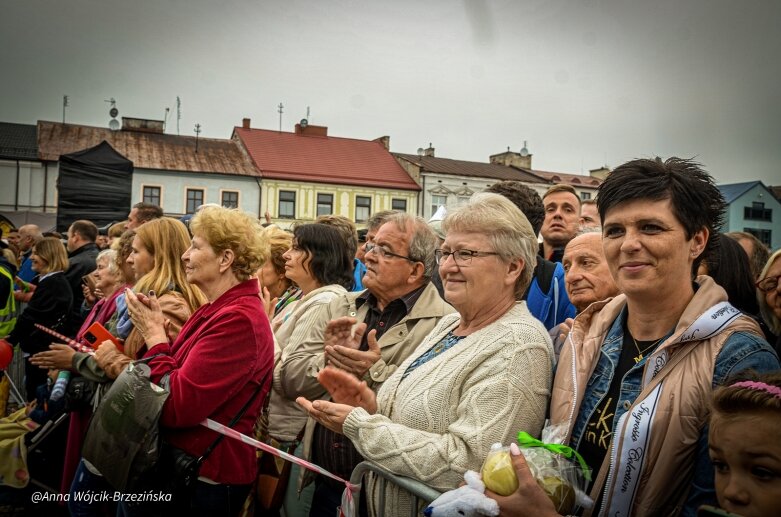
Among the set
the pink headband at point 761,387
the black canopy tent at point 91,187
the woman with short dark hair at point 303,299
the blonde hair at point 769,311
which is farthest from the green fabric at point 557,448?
the black canopy tent at point 91,187

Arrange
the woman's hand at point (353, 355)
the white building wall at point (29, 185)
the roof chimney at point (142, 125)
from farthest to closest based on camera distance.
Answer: the roof chimney at point (142, 125)
the white building wall at point (29, 185)
the woman's hand at point (353, 355)

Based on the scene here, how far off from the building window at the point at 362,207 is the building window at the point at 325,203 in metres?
1.53

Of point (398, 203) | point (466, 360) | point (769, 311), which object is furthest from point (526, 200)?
point (398, 203)

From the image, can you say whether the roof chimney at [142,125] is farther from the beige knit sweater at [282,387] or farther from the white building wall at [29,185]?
the beige knit sweater at [282,387]

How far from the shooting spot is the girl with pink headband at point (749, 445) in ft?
4.80

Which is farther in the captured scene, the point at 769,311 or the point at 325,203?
the point at 325,203

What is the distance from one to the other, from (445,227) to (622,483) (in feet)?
4.02

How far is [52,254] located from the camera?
662cm

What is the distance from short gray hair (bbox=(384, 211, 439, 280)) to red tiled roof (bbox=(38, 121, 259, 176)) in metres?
28.5

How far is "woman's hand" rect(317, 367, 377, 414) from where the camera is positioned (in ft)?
8.11

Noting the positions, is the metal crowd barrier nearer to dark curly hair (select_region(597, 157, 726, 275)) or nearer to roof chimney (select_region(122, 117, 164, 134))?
dark curly hair (select_region(597, 157, 726, 275))

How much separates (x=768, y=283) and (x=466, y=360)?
209cm

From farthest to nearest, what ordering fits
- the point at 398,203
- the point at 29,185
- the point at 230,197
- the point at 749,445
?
1. the point at 398,203
2. the point at 230,197
3. the point at 29,185
4. the point at 749,445

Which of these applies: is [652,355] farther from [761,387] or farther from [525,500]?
[525,500]
